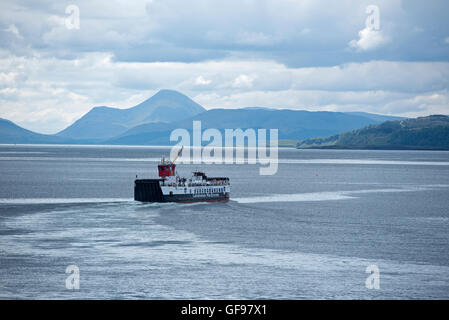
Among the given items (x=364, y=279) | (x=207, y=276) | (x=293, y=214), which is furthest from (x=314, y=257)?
(x=293, y=214)

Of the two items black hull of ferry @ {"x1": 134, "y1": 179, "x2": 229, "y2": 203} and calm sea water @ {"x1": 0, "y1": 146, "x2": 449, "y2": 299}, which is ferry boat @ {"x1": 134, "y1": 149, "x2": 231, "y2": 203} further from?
calm sea water @ {"x1": 0, "y1": 146, "x2": 449, "y2": 299}

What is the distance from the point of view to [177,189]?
119875 mm

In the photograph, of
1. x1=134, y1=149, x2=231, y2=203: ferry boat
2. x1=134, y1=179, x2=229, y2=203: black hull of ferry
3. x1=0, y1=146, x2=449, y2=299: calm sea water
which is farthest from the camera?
x1=134, y1=149, x2=231, y2=203: ferry boat

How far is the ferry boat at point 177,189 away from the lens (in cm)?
11644

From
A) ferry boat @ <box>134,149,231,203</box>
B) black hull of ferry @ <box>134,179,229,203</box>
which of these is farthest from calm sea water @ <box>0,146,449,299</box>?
ferry boat @ <box>134,149,231,203</box>

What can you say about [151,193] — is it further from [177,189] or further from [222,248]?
[222,248]

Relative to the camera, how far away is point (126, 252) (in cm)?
6681

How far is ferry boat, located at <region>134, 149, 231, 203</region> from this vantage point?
382 ft

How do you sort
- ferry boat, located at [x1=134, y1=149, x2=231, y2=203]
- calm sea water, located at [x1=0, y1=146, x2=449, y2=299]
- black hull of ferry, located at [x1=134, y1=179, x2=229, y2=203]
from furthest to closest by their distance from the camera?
ferry boat, located at [x1=134, y1=149, x2=231, y2=203]
black hull of ferry, located at [x1=134, y1=179, x2=229, y2=203]
calm sea water, located at [x1=0, y1=146, x2=449, y2=299]

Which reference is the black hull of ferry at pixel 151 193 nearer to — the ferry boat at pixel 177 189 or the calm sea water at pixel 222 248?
the ferry boat at pixel 177 189

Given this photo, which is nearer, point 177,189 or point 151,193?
point 151,193

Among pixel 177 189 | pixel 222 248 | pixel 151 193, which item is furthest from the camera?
pixel 177 189

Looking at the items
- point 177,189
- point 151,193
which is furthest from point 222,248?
point 177,189
